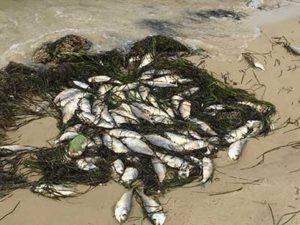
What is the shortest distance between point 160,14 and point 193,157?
507 centimetres

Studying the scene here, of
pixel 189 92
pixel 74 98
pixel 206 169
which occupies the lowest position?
pixel 206 169

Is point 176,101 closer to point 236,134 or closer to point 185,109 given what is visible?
point 185,109

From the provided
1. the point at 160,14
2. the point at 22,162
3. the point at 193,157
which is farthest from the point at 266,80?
the point at 22,162

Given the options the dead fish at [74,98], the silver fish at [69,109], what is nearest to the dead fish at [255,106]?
the dead fish at [74,98]

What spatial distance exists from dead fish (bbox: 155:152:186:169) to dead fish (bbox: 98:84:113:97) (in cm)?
145

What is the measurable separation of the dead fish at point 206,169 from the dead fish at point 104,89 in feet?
5.97

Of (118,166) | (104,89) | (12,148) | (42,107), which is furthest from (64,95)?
(118,166)

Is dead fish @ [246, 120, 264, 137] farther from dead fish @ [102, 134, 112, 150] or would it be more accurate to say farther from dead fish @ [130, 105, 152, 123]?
dead fish @ [102, 134, 112, 150]

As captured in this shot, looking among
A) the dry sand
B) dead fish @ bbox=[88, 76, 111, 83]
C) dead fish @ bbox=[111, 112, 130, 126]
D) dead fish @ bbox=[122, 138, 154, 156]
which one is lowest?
the dry sand

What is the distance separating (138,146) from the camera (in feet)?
20.9

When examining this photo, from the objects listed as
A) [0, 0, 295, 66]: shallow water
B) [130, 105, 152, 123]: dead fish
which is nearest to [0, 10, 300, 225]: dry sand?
[130, 105, 152, 123]: dead fish

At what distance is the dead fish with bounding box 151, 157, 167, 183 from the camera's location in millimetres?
6055

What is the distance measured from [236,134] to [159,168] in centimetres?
127

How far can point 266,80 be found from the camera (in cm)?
823
